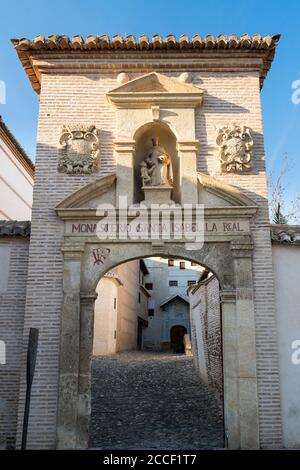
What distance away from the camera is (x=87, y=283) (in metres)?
7.33

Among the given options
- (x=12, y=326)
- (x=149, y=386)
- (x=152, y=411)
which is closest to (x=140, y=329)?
(x=149, y=386)

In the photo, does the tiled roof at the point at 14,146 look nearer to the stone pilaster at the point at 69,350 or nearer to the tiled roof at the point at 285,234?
the stone pilaster at the point at 69,350

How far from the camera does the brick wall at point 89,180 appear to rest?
6.93m

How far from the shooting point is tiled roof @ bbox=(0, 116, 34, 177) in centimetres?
1291

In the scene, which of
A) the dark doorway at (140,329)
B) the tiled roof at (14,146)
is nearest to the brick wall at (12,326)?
the tiled roof at (14,146)

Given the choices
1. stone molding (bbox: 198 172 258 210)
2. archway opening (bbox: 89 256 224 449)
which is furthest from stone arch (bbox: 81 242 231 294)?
stone molding (bbox: 198 172 258 210)

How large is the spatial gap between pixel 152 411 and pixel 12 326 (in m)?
4.46

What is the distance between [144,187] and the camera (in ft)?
25.5

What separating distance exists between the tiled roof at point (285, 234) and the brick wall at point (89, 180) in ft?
0.52

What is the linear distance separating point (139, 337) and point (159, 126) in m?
29.3

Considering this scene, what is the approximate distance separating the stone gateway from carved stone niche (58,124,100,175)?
0.02 meters
